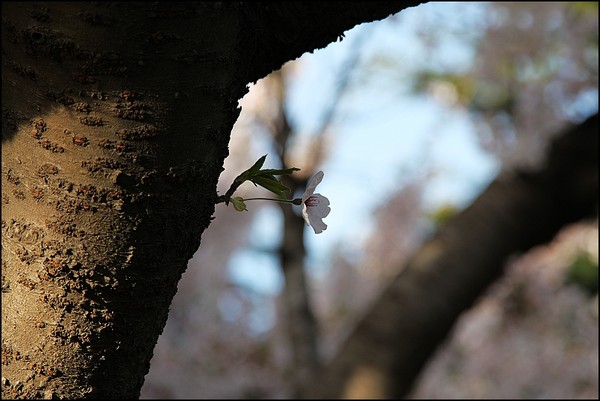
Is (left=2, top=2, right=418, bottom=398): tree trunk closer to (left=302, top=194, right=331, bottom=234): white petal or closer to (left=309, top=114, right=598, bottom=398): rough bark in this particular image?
(left=302, top=194, right=331, bottom=234): white petal

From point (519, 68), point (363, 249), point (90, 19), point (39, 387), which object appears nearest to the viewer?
point (90, 19)

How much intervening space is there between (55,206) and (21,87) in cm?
11

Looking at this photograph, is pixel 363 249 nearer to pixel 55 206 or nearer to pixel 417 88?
pixel 417 88

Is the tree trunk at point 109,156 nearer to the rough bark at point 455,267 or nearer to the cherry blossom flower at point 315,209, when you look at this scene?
the cherry blossom flower at point 315,209

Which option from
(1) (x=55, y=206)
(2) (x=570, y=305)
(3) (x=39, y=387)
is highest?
(2) (x=570, y=305)

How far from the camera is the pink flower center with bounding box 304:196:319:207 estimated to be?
72 centimetres

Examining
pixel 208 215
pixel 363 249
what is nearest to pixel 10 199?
pixel 208 215

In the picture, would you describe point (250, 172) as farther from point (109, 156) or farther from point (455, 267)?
point (455, 267)

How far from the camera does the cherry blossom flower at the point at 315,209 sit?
28.0 inches

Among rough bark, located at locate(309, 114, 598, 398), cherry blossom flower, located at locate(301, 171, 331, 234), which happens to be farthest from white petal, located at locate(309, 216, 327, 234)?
rough bark, located at locate(309, 114, 598, 398)

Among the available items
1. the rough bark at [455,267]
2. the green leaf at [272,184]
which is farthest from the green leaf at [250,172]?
the rough bark at [455,267]

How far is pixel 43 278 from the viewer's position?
64cm

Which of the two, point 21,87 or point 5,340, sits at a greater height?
point 21,87

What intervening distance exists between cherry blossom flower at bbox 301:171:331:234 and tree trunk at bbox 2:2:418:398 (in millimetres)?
98
